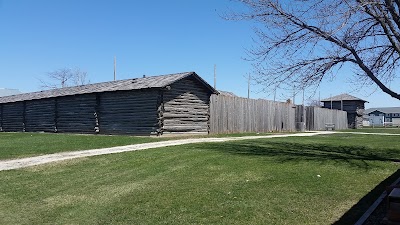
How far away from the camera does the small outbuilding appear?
2114cm

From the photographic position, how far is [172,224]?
17.9 ft

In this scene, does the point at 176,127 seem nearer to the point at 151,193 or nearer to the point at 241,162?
the point at 241,162

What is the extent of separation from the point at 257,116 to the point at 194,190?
22.9m

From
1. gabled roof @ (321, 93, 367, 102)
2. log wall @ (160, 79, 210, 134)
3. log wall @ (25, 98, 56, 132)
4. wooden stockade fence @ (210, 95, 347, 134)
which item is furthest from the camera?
gabled roof @ (321, 93, 367, 102)

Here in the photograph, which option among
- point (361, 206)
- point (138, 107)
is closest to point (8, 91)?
point (138, 107)

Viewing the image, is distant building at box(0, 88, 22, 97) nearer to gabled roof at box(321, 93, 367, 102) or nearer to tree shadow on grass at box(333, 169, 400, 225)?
gabled roof at box(321, 93, 367, 102)

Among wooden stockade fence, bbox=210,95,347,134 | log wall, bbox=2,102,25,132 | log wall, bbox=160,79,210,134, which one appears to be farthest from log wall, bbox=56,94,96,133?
wooden stockade fence, bbox=210,95,347,134

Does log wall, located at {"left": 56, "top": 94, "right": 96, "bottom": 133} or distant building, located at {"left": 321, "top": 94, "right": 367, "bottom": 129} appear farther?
distant building, located at {"left": 321, "top": 94, "right": 367, "bottom": 129}

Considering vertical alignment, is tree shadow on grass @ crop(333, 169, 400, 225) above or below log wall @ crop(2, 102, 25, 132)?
below

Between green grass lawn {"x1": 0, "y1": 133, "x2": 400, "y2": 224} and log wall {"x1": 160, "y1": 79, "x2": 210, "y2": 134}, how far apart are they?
1025 centimetres

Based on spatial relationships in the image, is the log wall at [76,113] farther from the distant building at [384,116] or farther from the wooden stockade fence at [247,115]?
the distant building at [384,116]

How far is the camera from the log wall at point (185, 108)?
21.3 metres

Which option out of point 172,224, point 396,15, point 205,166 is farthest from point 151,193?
point 396,15

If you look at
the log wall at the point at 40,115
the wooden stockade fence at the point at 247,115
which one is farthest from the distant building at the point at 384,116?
the log wall at the point at 40,115
